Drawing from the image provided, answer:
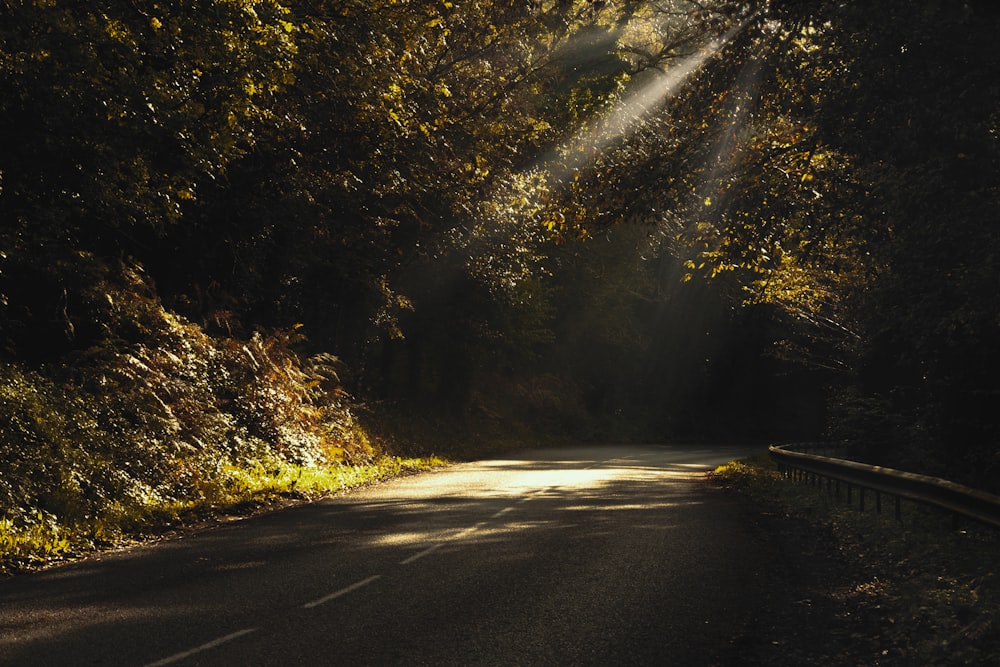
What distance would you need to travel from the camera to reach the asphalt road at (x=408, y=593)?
707 centimetres

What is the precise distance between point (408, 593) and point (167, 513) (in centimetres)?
609

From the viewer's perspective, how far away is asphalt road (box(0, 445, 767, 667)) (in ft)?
23.2

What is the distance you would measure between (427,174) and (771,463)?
48.0ft

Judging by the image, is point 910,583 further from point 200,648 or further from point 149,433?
point 149,433

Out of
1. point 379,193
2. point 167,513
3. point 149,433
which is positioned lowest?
point 167,513

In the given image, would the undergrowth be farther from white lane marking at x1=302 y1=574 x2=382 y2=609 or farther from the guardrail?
the guardrail

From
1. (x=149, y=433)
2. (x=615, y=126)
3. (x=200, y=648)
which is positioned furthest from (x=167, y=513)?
(x=615, y=126)

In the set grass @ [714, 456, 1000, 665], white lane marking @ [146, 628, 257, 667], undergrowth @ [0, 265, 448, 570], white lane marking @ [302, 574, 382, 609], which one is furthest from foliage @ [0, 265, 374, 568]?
grass @ [714, 456, 1000, 665]

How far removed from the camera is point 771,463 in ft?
102

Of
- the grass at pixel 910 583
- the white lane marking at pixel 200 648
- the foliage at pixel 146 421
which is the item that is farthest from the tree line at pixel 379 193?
the white lane marking at pixel 200 648

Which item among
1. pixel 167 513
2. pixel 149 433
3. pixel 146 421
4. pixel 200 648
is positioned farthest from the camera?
pixel 146 421

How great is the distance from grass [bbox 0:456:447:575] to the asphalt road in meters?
0.70

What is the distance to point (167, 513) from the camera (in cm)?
1382

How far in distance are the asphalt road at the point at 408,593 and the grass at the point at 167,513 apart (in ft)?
2.30
